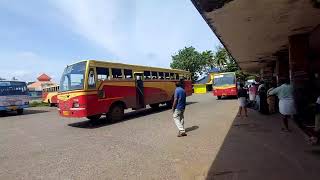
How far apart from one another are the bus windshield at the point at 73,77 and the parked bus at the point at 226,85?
17.1 meters

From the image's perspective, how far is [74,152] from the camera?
30.1ft

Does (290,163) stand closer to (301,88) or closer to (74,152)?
(74,152)

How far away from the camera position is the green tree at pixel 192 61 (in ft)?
230

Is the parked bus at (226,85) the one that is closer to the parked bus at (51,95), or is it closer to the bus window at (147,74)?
the bus window at (147,74)

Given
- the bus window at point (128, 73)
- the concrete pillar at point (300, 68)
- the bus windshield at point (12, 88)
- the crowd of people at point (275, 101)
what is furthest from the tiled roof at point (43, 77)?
the concrete pillar at point (300, 68)

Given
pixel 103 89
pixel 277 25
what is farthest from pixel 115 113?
pixel 277 25

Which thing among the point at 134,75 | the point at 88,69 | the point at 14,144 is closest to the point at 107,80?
the point at 88,69

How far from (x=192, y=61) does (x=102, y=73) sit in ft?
185

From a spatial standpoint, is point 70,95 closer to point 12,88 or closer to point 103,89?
point 103,89

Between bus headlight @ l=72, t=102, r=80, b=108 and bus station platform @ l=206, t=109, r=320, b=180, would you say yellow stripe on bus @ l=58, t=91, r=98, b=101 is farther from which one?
bus station platform @ l=206, t=109, r=320, b=180


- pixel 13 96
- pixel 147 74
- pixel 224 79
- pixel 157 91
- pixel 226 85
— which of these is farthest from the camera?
pixel 224 79

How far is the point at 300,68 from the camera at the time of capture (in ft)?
40.7

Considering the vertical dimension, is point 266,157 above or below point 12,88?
below

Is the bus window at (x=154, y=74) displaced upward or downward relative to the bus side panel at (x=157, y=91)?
upward
